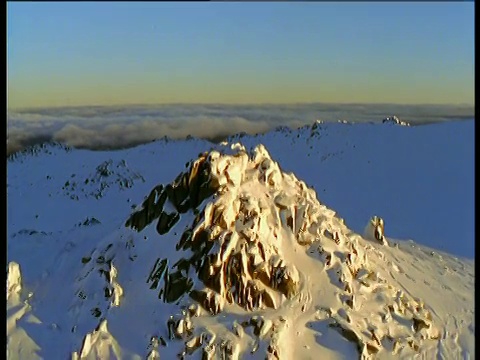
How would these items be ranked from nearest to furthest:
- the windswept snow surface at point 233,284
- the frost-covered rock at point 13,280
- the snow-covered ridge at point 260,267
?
the windswept snow surface at point 233,284 → the snow-covered ridge at point 260,267 → the frost-covered rock at point 13,280

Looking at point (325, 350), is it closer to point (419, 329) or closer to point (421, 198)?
point (419, 329)

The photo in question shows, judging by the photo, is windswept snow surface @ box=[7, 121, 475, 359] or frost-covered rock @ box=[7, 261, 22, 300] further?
frost-covered rock @ box=[7, 261, 22, 300]

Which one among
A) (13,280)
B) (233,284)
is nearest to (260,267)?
(233,284)

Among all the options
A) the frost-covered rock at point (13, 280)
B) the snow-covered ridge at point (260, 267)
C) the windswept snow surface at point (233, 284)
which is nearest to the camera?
the windswept snow surface at point (233, 284)

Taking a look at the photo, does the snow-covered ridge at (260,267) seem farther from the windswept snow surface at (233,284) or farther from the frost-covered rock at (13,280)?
the frost-covered rock at (13,280)

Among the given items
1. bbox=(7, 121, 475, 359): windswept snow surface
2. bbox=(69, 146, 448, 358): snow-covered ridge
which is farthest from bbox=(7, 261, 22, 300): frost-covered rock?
bbox=(69, 146, 448, 358): snow-covered ridge

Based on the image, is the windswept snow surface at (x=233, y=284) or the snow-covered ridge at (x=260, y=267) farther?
the snow-covered ridge at (x=260, y=267)

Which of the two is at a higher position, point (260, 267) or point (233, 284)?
point (260, 267)

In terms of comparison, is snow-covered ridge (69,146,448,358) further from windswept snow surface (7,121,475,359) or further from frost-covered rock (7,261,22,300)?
frost-covered rock (7,261,22,300)

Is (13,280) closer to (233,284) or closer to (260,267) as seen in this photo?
(233,284)

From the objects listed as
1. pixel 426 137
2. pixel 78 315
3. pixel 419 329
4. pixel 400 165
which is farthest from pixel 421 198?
pixel 78 315

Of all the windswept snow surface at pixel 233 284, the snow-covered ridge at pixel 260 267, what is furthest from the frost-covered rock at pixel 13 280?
the snow-covered ridge at pixel 260 267
